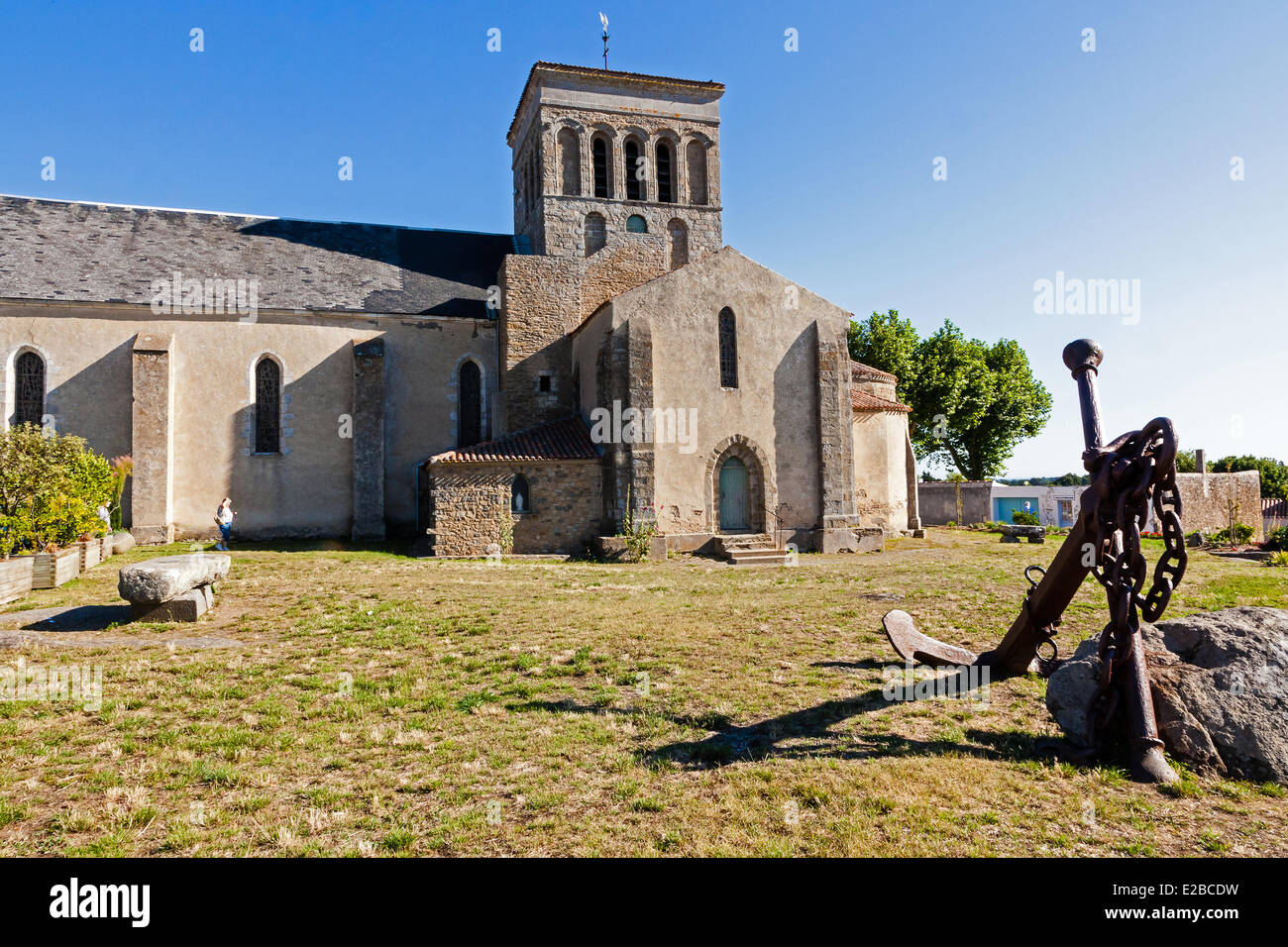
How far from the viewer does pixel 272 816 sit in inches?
158

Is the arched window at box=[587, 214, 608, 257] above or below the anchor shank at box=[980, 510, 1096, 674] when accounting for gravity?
above

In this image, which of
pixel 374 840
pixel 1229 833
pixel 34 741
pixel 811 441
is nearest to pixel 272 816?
pixel 374 840

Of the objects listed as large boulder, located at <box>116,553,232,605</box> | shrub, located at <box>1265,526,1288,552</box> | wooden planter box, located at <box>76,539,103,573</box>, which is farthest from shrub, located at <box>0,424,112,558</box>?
shrub, located at <box>1265,526,1288,552</box>

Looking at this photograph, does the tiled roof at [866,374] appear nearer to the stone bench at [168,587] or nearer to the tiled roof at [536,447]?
the tiled roof at [536,447]

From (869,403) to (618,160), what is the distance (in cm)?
1262

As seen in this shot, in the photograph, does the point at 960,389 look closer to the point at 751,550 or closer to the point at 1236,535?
the point at 1236,535

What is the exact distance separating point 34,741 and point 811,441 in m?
17.4

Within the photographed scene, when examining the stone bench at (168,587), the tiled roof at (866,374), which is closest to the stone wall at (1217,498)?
the tiled roof at (866,374)

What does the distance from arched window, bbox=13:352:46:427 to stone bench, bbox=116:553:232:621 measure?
14.7 m

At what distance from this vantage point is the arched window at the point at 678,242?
84.6 ft

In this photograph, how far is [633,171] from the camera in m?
25.7

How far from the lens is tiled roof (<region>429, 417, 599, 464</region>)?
59.0 ft

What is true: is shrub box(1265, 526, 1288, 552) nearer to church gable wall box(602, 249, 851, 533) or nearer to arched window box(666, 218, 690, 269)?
church gable wall box(602, 249, 851, 533)
